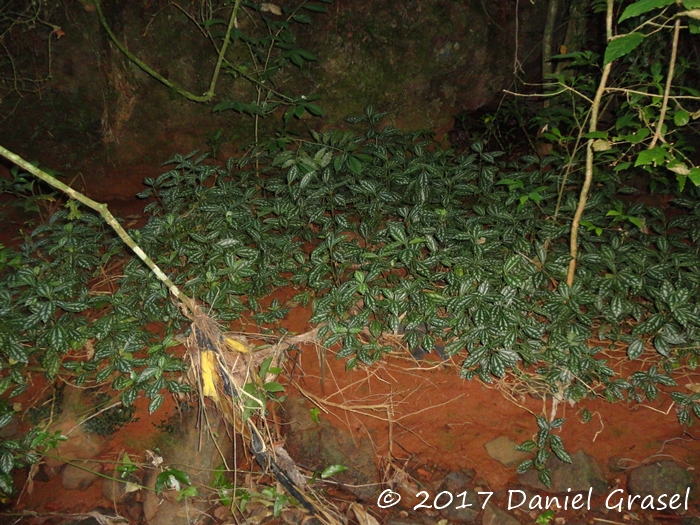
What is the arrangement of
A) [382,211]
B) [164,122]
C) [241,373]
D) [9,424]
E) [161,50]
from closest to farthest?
1. [241,373]
2. [9,424]
3. [382,211]
4. [161,50]
5. [164,122]

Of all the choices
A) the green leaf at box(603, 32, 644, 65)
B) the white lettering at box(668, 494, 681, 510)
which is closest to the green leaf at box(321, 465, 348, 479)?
the white lettering at box(668, 494, 681, 510)

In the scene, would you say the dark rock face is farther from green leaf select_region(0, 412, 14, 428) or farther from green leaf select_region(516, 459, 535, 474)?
green leaf select_region(516, 459, 535, 474)

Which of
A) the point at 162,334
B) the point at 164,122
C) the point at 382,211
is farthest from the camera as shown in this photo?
the point at 164,122

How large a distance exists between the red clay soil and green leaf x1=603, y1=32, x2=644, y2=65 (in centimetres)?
178

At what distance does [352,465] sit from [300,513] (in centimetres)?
36

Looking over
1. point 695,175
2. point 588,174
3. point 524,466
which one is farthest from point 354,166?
point 524,466

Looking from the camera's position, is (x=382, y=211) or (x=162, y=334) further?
(x=382, y=211)

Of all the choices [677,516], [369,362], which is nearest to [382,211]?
[369,362]

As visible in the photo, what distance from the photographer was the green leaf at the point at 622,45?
5.19 ft

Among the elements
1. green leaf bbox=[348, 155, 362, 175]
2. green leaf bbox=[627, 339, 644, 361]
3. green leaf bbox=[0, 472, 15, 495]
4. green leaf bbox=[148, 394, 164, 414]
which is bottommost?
green leaf bbox=[0, 472, 15, 495]

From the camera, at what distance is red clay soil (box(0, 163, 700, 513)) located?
2.49 metres

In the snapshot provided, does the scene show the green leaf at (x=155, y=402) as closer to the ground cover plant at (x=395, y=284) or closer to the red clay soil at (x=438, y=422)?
the ground cover plant at (x=395, y=284)

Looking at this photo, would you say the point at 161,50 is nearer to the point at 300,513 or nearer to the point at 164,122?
the point at 164,122

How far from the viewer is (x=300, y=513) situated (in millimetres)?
2414
